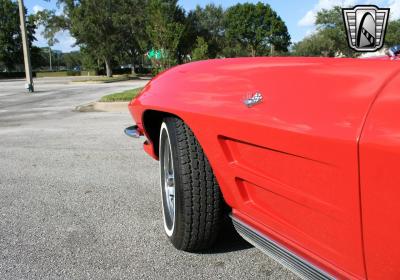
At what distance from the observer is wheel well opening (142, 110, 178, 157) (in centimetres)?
304

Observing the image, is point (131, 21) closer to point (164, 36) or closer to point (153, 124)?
point (164, 36)

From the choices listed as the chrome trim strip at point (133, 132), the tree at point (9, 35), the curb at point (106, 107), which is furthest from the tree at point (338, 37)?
the tree at point (9, 35)

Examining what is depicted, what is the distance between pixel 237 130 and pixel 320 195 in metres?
0.49

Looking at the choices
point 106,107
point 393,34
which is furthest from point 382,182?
point 106,107

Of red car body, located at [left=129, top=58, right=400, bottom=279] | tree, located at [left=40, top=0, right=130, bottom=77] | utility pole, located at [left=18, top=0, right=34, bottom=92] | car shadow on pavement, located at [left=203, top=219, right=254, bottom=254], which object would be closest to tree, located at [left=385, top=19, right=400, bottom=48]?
red car body, located at [left=129, top=58, right=400, bottom=279]

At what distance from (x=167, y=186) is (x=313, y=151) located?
155 centimetres

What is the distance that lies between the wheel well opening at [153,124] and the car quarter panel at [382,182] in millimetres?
1768

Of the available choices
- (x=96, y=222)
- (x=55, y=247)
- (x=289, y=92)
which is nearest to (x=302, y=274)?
(x=289, y=92)

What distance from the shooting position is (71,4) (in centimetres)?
4712

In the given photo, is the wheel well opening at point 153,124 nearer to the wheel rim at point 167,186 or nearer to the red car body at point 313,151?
the wheel rim at point 167,186

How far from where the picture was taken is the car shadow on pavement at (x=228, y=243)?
2.77 metres

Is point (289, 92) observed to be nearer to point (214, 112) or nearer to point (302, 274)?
point (214, 112)

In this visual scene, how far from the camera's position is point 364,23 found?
4.35 feet

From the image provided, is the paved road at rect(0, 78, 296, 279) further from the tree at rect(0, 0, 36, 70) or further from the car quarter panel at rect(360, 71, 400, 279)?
the tree at rect(0, 0, 36, 70)
